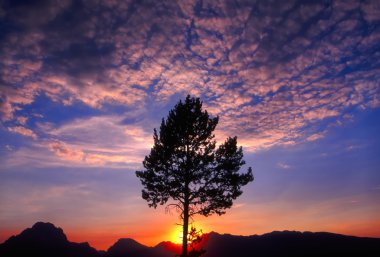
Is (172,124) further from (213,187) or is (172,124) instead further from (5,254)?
(5,254)

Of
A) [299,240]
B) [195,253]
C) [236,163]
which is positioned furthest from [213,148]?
[299,240]

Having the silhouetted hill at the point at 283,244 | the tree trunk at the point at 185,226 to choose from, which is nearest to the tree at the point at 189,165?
the tree trunk at the point at 185,226

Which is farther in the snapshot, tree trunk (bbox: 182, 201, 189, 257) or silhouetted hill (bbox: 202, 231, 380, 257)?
silhouetted hill (bbox: 202, 231, 380, 257)

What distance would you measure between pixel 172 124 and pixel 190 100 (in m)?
2.41

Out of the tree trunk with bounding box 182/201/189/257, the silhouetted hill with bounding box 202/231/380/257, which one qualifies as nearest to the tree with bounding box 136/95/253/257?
the tree trunk with bounding box 182/201/189/257

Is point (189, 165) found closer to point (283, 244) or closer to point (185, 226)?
point (185, 226)

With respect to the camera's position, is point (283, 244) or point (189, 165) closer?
point (189, 165)

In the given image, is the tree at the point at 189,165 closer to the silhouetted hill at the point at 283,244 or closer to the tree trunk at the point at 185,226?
the tree trunk at the point at 185,226

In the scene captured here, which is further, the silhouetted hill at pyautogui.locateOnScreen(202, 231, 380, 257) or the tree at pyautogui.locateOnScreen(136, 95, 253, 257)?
the silhouetted hill at pyautogui.locateOnScreen(202, 231, 380, 257)

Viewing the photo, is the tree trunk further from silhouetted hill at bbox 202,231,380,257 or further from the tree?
silhouetted hill at bbox 202,231,380,257

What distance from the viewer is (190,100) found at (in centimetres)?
1984

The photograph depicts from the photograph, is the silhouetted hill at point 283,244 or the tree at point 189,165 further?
the silhouetted hill at point 283,244

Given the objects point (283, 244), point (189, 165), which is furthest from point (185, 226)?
point (283, 244)

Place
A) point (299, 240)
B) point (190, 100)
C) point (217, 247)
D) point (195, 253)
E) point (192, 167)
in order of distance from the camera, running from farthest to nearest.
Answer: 1. point (217, 247)
2. point (299, 240)
3. point (190, 100)
4. point (192, 167)
5. point (195, 253)
